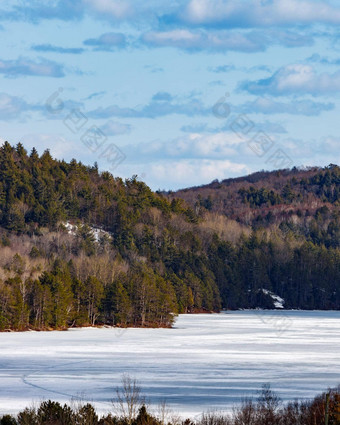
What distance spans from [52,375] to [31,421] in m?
17.4

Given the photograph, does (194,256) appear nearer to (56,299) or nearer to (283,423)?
(56,299)

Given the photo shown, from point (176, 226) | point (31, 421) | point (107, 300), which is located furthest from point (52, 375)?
point (176, 226)

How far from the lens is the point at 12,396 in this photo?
3183 cm

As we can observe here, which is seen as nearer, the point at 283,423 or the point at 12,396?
the point at 283,423

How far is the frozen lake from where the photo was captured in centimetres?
3281

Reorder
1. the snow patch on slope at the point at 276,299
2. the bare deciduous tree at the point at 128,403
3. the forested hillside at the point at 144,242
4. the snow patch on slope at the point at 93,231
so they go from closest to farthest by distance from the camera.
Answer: the bare deciduous tree at the point at 128,403 → the forested hillside at the point at 144,242 → the snow patch on slope at the point at 276,299 → the snow patch on slope at the point at 93,231

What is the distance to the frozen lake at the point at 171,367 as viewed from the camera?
32.8 metres

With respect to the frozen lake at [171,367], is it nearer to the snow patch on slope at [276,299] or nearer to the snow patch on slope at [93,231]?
the snow patch on slope at [276,299]

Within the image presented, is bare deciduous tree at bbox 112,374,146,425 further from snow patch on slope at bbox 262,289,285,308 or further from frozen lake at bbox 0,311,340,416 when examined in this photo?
snow patch on slope at bbox 262,289,285,308

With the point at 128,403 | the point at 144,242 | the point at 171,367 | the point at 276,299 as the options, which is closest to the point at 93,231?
the point at 144,242

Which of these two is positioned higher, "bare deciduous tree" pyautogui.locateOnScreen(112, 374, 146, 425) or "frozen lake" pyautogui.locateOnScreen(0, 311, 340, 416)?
"frozen lake" pyautogui.locateOnScreen(0, 311, 340, 416)

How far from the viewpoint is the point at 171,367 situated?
141ft

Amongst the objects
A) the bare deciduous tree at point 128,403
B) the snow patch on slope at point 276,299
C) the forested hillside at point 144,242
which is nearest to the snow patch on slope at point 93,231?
the forested hillside at point 144,242

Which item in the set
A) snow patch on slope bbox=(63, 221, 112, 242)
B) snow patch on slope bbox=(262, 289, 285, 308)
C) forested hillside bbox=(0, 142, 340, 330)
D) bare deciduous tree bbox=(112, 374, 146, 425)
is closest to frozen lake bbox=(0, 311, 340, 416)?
bare deciduous tree bbox=(112, 374, 146, 425)
